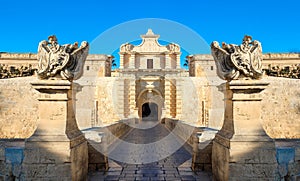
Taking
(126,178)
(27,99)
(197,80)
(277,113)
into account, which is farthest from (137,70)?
(126,178)

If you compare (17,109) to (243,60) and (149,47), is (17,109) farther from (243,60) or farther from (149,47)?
(243,60)

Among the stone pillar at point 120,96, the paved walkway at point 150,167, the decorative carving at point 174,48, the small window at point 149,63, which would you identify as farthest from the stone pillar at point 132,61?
the paved walkway at point 150,167

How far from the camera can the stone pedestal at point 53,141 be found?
11.6ft

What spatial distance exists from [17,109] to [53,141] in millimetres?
15656

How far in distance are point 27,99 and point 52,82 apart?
51.7 ft

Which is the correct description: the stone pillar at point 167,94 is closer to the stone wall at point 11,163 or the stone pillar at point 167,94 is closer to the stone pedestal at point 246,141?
the stone pedestal at point 246,141

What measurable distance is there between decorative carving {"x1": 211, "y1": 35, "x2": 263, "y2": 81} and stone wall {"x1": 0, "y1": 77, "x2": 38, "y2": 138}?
1522 centimetres

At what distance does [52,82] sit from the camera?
3617 millimetres

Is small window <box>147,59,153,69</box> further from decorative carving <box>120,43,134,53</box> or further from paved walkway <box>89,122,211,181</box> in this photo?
paved walkway <box>89,122,211,181</box>

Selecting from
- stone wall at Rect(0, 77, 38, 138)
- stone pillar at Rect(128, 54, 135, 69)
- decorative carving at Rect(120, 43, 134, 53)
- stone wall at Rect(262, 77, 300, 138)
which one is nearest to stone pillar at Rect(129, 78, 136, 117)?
stone pillar at Rect(128, 54, 135, 69)

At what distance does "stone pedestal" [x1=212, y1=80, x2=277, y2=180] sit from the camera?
3.55 metres

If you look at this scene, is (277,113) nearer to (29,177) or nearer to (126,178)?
(126,178)

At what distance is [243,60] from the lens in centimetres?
367

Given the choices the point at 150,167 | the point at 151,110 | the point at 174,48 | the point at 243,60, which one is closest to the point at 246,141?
the point at 243,60
